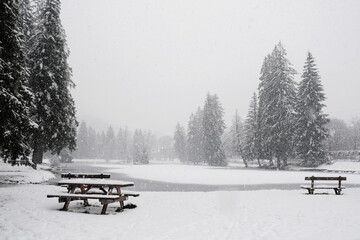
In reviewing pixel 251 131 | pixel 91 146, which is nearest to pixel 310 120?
pixel 251 131

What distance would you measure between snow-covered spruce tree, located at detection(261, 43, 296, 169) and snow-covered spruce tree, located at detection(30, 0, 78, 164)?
32209 millimetres

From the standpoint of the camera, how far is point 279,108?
4981cm

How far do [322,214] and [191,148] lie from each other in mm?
76477

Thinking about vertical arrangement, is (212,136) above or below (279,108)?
below

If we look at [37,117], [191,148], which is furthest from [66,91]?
[191,148]

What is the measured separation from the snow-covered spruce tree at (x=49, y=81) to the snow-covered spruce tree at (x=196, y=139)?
53.0 metres

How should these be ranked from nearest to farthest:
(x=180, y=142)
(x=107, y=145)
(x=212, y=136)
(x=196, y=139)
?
(x=212, y=136)
(x=196, y=139)
(x=180, y=142)
(x=107, y=145)

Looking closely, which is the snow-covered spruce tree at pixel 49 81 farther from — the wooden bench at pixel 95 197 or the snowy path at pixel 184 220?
the wooden bench at pixel 95 197

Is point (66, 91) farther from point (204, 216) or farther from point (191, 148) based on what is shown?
point (191, 148)

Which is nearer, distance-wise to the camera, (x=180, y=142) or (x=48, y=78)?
(x=48, y=78)

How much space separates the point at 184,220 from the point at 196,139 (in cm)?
7514

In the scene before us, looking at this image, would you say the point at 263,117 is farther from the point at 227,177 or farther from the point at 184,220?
the point at 184,220

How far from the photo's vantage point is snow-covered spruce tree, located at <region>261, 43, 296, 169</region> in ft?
160

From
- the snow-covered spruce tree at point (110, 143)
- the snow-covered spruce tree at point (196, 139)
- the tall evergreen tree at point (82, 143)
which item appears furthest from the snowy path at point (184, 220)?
the snow-covered spruce tree at point (110, 143)
